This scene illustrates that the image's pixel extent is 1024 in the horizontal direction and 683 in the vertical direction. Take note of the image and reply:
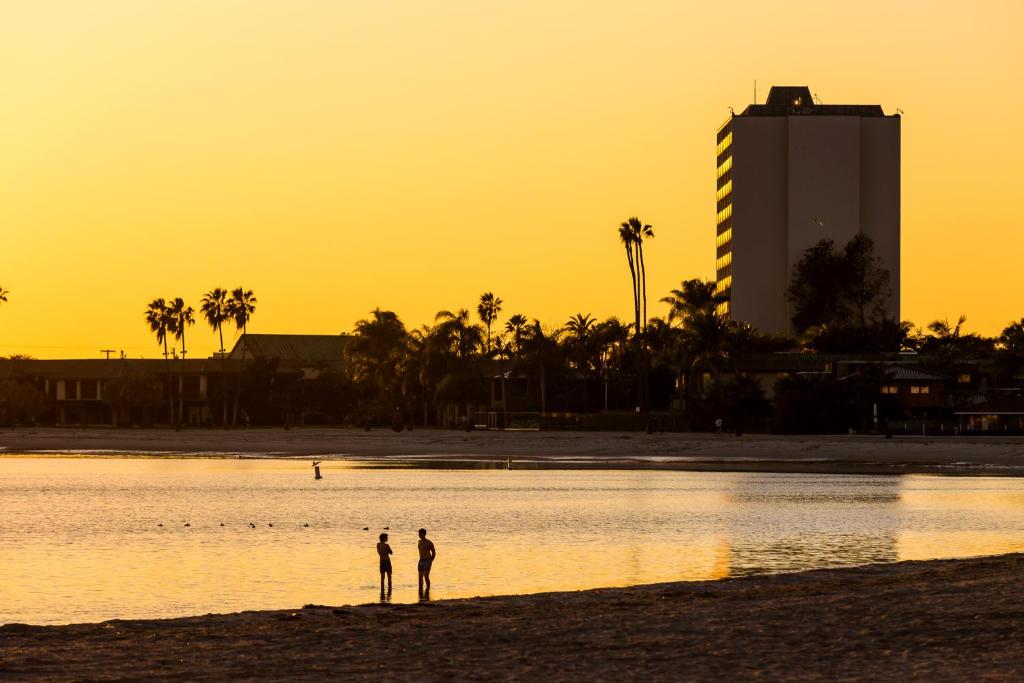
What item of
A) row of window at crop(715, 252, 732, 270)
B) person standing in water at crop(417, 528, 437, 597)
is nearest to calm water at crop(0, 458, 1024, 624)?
person standing in water at crop(417, 528, 437, 597)

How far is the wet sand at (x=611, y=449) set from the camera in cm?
8506

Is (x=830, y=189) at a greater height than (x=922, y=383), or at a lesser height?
greater

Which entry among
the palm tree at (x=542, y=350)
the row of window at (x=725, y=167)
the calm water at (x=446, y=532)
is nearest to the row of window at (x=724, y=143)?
the row of window at (x=725, y=167)

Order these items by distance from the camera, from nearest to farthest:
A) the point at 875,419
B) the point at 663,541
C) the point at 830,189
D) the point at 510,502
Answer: the point at 663,541 → the point at 510,502 → the point at 875,419 → the point at 830,189

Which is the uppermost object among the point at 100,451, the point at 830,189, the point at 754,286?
the point at 830,189

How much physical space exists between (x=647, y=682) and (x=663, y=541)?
23729 mm

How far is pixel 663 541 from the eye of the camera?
39.3 meters

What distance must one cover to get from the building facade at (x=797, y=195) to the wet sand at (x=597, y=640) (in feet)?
497

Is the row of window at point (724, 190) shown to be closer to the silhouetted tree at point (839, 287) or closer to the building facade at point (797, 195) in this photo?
the building facade at point (797, 195)

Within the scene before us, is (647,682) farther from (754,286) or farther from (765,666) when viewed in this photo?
Answer: (754,286)

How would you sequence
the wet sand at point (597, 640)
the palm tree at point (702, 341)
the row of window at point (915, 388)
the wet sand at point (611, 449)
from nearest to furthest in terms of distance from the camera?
the wet sand at point (597, 640) → the wet sand at point (611, 449) → the row of window at point (915, 388) → the palm tree at point (702, 341)

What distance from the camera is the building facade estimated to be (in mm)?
172500

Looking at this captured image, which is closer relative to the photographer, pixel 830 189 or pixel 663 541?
pixel 663 541

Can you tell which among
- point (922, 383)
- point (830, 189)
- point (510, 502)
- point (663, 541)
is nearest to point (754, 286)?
point (830, 189)
